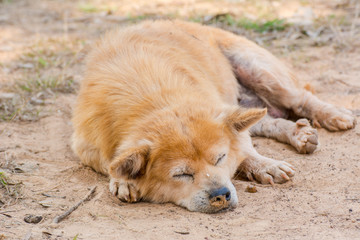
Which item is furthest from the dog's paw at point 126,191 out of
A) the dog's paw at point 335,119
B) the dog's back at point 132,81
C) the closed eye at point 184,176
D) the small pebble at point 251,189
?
the dog's paw at point 335,119

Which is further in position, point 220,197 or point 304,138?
point 304,138

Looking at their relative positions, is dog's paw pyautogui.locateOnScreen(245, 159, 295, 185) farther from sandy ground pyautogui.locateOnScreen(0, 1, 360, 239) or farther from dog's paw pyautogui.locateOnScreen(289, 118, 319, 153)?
dog's paw pyautogui.locateOnScreen(289, 118, 319, 153)

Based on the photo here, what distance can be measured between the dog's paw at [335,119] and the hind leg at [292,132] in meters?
0.30

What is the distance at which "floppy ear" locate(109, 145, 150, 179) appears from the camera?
335 cm

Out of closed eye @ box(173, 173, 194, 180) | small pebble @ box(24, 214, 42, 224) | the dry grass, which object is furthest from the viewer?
the dry grass

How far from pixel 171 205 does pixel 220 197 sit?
0.47 metres

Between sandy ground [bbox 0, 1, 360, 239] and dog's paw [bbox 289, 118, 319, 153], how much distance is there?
0.29 feet

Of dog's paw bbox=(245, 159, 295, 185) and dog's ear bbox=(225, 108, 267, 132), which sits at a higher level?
dog's ear bbox=(225, 108, 267, 132)

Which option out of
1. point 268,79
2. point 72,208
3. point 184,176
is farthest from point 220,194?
point 268,79

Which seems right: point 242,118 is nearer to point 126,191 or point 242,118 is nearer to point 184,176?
point 184,176

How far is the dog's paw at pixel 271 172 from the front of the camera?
4.02 meters

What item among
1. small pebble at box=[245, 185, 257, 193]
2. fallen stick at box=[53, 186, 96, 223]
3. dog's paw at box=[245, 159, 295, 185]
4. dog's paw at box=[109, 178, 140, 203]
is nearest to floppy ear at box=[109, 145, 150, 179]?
dog's paw at box=[109, 178, 140, 203]

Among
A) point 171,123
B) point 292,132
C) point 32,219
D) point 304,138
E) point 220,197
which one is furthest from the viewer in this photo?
point 292,132

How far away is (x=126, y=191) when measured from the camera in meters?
3.79
